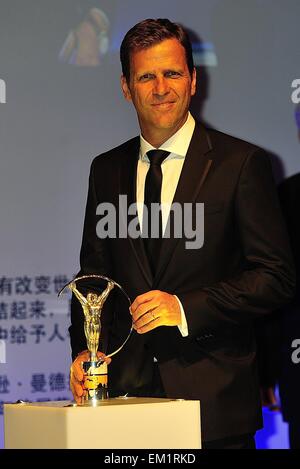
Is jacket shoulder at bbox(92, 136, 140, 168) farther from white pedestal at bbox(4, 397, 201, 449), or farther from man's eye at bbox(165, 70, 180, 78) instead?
white pedestal at bbox(4, 397, 201, 449)

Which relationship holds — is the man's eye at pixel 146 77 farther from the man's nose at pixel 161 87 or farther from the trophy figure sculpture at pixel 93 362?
the trophy figure sculpture at pixel 93 362

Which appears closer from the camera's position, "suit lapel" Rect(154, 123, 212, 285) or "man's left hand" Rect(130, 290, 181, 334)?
"man's left hand" Rect(130, 290, 181, 334)

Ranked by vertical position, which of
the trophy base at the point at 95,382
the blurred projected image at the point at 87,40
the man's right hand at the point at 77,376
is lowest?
the trophy base at the point at 95,382

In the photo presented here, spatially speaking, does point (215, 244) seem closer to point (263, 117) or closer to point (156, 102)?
point (156, 102)

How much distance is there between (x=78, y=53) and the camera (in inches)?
135

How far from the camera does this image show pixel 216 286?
2.50 meters

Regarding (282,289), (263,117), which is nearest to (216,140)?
(282,289)

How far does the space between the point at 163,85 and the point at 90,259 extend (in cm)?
54

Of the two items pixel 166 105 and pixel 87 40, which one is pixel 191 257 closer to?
pixel 166 105

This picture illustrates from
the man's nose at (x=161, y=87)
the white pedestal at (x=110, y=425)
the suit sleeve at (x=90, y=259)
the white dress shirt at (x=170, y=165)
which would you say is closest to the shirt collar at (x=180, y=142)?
the white dress shirt at (x=170, y=165)

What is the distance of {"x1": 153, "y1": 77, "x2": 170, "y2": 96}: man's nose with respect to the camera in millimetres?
2697

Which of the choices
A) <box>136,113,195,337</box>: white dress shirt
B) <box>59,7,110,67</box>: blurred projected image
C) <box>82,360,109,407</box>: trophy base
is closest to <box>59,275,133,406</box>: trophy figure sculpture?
<box>82,360,109,407</box>: trophy base

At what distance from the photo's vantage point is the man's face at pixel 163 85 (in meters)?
2.71
